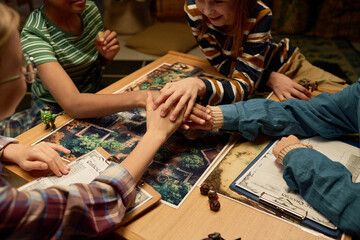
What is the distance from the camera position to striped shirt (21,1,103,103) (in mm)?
1077

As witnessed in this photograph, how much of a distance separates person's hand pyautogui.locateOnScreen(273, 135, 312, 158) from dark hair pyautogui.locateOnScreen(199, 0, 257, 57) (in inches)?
17.4

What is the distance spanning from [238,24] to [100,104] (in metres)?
0.56

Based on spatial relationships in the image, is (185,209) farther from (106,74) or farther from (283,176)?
(106,74)

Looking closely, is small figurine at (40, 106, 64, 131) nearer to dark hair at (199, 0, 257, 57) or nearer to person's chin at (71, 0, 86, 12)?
person's chin at (71, 0, 86, 12)

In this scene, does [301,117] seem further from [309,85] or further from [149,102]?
[149,102]

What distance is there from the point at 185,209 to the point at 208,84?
0.47m

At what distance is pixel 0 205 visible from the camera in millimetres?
485

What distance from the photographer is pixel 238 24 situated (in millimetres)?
1084

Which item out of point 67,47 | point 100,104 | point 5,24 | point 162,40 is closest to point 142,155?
point 100,104

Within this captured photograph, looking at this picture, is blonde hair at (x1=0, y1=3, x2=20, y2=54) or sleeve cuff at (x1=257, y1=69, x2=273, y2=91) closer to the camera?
blonde hair at (x1=0, y1=3, x2=20, y2=54)

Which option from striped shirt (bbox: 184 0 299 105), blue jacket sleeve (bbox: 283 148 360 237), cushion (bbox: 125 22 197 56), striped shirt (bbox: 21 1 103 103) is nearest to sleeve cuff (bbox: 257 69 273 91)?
striped shirt (bbox: 184 0 299 105)

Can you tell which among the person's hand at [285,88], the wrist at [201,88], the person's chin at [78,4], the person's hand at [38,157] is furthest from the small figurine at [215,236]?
the person's chin at [78,4]

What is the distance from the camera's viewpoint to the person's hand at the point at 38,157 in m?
0.77

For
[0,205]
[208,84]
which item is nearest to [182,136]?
[208,84]
